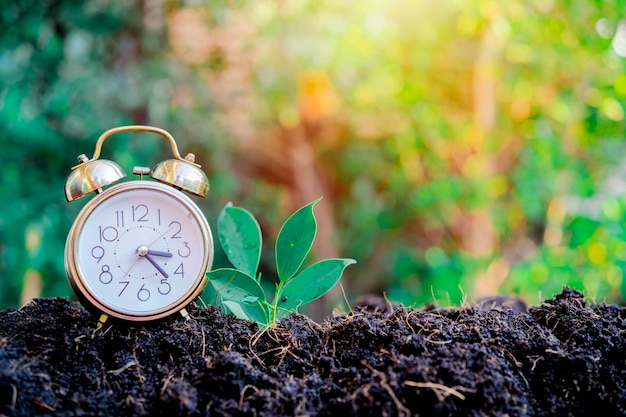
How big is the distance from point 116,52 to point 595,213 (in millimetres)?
1660

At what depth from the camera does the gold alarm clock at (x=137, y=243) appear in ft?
2.86

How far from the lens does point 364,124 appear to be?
9.55ft


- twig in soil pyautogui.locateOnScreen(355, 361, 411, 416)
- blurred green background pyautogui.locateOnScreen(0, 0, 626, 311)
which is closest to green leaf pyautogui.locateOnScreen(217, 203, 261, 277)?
twig in soil pyautogui.locateOnScreen(355, 361, 411, 416)

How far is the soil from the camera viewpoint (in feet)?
2.42

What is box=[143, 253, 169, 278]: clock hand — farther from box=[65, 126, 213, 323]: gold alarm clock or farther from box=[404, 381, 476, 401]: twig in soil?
box=[404, 381, 476, 401]: twig in soil

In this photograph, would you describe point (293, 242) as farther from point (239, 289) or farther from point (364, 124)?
point (364, 124)

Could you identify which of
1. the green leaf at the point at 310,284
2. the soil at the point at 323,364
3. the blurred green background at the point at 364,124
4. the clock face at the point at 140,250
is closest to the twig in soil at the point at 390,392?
the soil at the point at 323,364

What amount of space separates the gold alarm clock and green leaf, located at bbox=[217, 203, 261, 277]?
0.20 ft

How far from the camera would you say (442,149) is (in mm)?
2639

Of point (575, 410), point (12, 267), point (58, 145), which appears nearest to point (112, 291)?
point (575, 410)

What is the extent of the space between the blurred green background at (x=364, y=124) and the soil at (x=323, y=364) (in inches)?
29.5

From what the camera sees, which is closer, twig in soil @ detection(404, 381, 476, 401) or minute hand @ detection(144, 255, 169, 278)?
twig in soil @ detection(404, 381, 476, 401)

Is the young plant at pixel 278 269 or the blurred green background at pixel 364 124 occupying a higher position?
the blurred green background at pixel 364 124

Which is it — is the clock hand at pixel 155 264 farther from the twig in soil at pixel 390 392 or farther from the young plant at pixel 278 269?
the twig in soil at pixel 390 392
